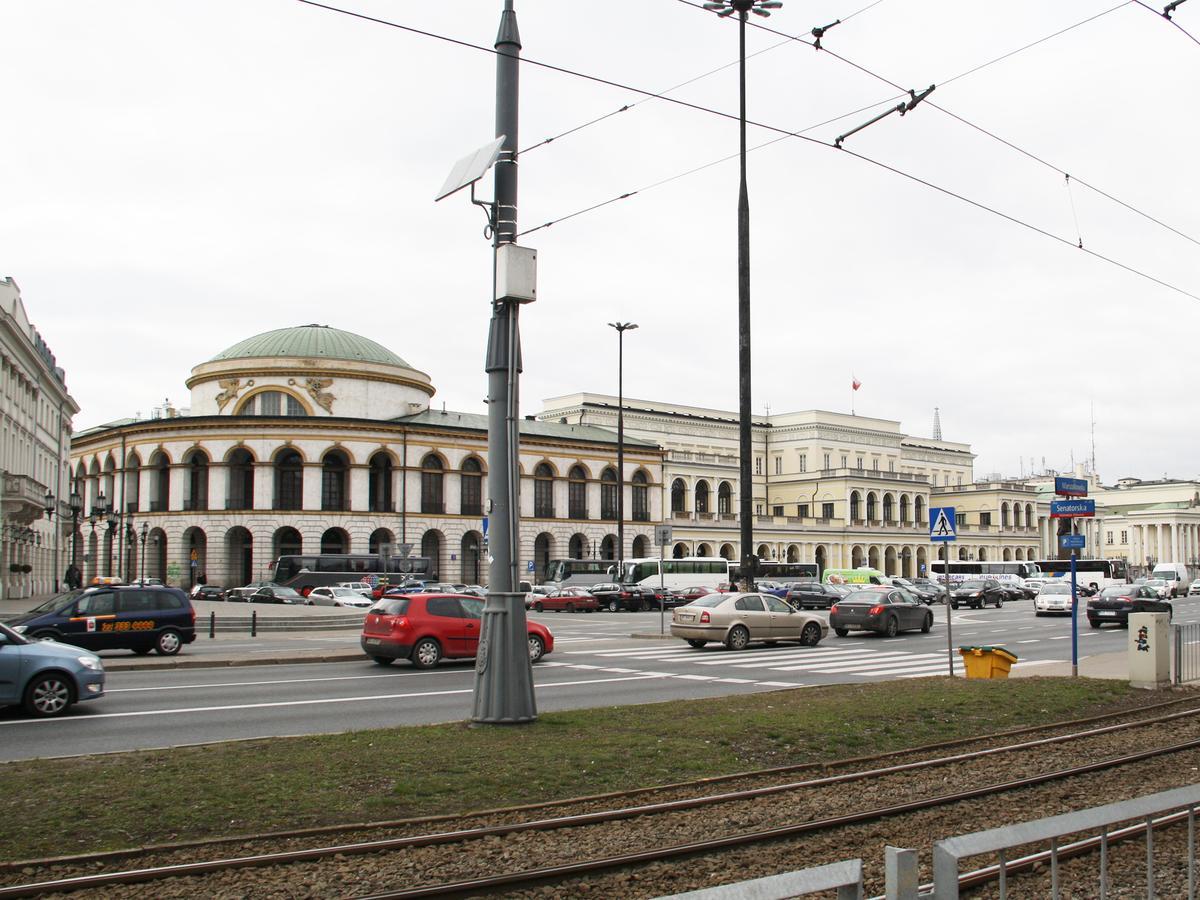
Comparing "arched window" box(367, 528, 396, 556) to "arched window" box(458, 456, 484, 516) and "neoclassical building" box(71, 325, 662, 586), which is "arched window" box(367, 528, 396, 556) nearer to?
"neoclassical building" box(71, 325, 662, 586)

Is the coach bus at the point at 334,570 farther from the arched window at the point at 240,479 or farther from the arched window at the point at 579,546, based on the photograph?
the arched window at the point at 579,546

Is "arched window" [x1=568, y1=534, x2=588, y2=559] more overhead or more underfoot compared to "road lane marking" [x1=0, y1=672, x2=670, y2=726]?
more overhead

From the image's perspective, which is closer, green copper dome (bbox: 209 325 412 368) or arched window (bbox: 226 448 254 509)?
arched window (bbox: 226 448 254 509)

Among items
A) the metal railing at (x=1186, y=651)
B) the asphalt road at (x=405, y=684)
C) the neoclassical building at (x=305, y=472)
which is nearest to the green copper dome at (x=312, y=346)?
the neoclassical building at (x=305, y=472)

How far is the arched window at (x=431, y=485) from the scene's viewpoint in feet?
258

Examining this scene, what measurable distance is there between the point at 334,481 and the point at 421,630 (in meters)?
55.1

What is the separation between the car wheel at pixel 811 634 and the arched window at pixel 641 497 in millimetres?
58825

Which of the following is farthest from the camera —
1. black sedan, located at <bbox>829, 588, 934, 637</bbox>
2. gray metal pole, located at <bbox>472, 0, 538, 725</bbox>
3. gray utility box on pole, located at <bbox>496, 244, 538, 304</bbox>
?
black sedan, located at <bbox>829, 588, 934, 637</bbox>

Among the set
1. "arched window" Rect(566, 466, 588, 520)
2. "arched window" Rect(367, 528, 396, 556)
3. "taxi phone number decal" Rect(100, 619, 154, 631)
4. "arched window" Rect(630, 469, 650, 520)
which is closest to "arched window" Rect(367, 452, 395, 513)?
"arched window" Rect(367, 528, 396, 556)

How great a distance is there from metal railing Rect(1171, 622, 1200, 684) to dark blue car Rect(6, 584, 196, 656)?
20522mm

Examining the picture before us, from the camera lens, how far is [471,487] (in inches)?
3209

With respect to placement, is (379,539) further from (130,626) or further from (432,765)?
(432,765)

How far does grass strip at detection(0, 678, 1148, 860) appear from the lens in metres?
8.45

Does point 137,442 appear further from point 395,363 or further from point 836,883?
point 836,883
